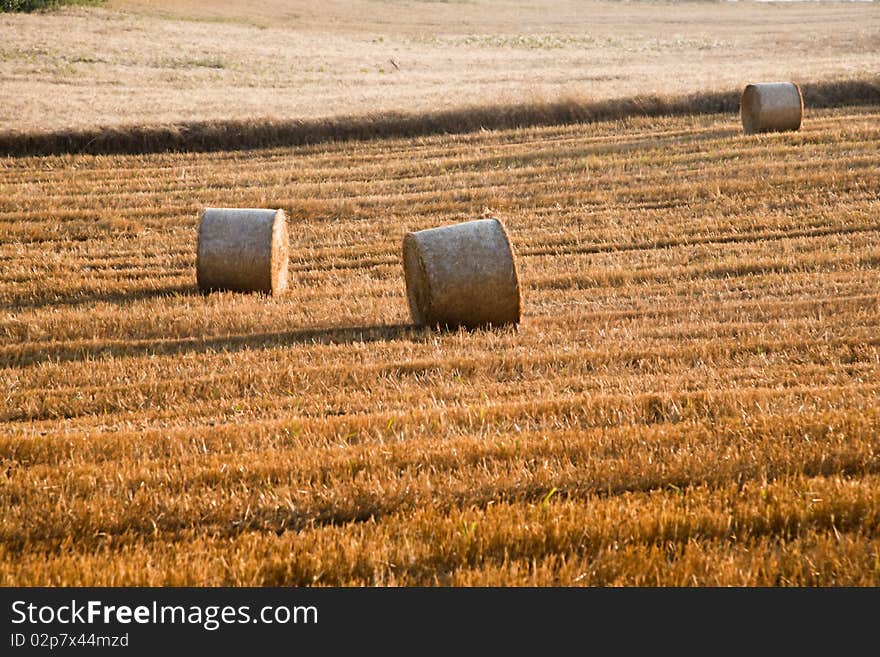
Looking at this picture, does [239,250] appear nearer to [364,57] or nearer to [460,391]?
[460,391]

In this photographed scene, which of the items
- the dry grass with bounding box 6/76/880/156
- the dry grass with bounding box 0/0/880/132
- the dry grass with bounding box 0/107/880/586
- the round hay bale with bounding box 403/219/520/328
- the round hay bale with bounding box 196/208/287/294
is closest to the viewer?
the dry grass with bounding box 0/107/880/586

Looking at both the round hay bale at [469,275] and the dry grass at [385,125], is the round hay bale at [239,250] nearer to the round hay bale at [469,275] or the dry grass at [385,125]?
the round hay bale at [469,275]

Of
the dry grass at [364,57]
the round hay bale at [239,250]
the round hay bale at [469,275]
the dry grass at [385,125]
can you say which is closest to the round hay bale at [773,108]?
the dry grass at [385,125]

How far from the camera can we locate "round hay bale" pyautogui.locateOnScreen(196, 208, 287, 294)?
12492 mm

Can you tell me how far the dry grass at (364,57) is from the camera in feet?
85.5

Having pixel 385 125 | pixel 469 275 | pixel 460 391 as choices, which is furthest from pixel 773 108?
pixel 460 391

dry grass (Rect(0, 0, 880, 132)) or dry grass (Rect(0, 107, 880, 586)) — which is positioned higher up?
dry grass (Rect(0, 0, 880, 132))

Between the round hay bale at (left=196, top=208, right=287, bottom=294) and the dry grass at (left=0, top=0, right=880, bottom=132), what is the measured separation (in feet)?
37.3

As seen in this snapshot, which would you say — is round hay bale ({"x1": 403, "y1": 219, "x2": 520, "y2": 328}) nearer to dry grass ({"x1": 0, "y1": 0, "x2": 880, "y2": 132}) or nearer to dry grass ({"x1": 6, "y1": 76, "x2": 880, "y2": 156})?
dry grass ({"x1": 6, "y1": 76, "x2": 880, "y2": 156})

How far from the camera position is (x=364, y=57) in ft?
136

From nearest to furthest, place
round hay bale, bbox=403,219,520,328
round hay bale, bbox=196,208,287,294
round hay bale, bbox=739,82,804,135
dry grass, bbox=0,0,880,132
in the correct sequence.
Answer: round hay bale, bbox=403,219,520,328
round hay bale, bbox=196,208,287,294
round hay bale, bbox=739,82,804,135
dry grass, bbox=0,0,880,132

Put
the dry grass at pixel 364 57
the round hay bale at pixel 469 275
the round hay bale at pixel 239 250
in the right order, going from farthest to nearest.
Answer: the dry grass at pixel 364 57, the round hay bale at pixel 239 250, the round hay bale at pixel 469 275

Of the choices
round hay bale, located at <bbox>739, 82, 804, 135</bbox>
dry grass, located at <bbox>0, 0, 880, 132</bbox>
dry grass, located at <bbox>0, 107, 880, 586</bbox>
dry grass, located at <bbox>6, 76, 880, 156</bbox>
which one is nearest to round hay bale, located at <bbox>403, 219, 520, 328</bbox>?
dry grass, located at <bbox>0, 107, 880, 586</bbox>

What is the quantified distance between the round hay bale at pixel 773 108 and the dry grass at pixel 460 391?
2.45 m
